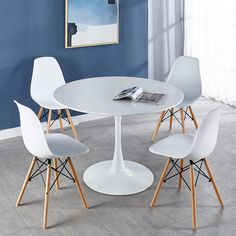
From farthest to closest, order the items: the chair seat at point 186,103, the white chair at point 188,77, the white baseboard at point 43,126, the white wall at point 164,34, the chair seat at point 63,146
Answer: the white wall at point 164,34, the white baseboard at point 43,126, the white chair at point 188,77, the chair seat at point 186,103, the chair seat at point 63,146

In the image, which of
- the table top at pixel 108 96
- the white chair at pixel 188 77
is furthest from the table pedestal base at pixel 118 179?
the white chair at pixel 188 77

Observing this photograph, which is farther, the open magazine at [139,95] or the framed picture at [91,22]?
the framed picture at [91,22]

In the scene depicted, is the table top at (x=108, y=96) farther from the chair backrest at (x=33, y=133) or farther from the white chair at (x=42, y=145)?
the chair backrest at (x=33, y=133)

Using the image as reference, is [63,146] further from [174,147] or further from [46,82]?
[46,82]

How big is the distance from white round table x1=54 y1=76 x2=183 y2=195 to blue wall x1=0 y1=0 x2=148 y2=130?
0.90 meters

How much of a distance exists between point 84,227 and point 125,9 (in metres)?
2.82

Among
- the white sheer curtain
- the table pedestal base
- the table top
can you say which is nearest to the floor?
the table pedestal base

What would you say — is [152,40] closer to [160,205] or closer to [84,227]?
[160,205]

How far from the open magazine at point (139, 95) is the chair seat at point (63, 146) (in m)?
0.45

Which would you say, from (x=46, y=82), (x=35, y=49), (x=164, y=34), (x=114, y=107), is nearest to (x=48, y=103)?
(x=46, y=82)

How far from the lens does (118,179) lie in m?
3.48

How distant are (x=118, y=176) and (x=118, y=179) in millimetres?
38

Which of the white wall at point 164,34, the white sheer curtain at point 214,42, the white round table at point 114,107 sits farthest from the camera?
the white wall at point 164,34

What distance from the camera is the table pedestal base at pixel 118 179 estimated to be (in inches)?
133
